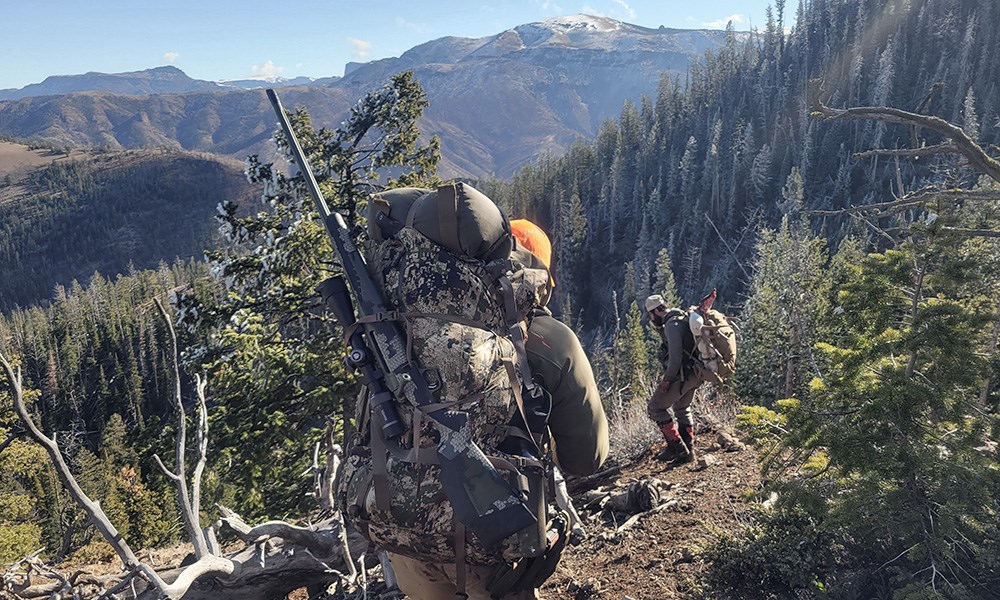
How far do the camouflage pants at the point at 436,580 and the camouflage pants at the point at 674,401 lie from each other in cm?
309

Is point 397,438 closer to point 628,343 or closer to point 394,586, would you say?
point 394,586

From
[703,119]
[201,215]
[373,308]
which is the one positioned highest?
[373,308]

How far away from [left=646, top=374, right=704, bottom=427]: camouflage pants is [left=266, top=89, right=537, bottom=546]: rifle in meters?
3.46

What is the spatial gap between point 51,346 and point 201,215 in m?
139

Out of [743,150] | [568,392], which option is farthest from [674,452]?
[743,150]

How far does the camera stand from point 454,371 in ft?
7.33

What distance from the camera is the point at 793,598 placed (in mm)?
3020

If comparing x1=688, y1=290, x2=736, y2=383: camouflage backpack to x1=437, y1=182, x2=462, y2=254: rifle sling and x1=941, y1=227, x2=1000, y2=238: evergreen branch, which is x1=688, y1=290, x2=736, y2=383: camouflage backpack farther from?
x1=437, y1=182, x2=462, y2=254: rifle sling

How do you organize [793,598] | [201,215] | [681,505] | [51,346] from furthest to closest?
A: [201,215], [51,346], [681,505], [793,598]

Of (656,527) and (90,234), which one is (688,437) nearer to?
(656,527)

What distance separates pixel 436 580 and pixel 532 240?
160 cm

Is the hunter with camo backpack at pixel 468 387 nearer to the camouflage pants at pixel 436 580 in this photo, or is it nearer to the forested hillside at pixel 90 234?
the camouflage pants at pixel 436 580

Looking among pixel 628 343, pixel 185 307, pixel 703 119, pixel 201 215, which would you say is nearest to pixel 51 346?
pixel 628 343

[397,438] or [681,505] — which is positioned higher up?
[397,438]
